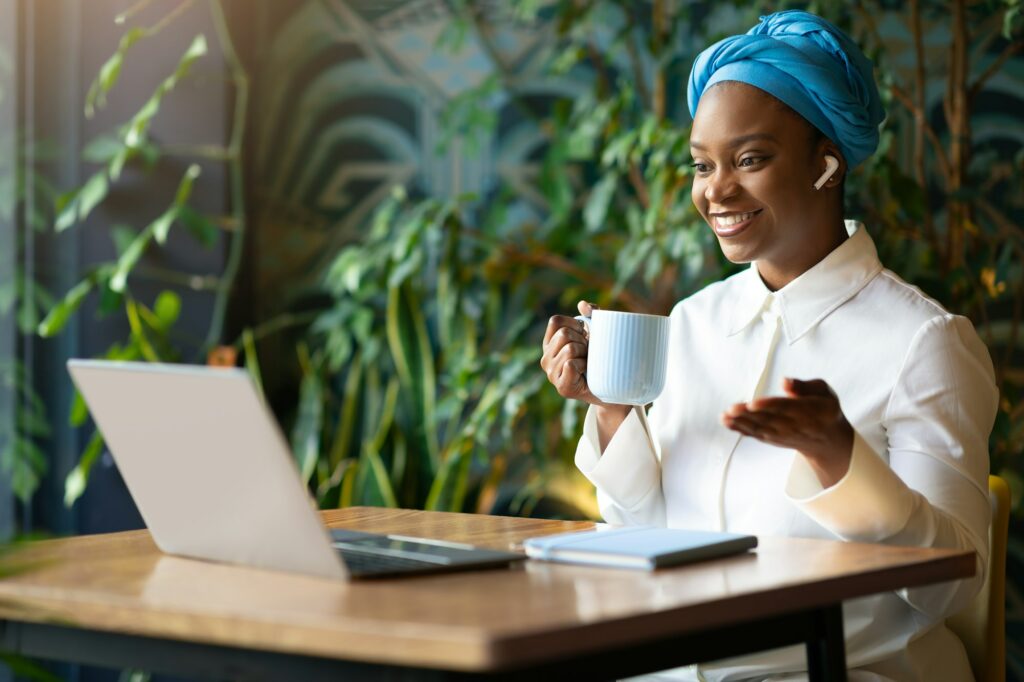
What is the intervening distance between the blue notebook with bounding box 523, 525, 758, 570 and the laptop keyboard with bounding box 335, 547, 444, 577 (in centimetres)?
13

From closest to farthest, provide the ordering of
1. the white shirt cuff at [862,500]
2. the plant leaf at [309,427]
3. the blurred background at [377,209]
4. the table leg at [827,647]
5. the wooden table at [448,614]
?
the wooden table at [448,614]
the table leg at [827,647]
the white shirt cuff at [862,500]
the blurred background at [377,209]
the plant leaf at [309,427]

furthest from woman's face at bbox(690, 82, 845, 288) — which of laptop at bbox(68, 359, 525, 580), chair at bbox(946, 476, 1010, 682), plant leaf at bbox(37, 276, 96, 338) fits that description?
plant leaf at bbox(37, 276, 96, 338)

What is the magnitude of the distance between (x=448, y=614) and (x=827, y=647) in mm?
434

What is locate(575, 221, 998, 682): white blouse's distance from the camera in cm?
154

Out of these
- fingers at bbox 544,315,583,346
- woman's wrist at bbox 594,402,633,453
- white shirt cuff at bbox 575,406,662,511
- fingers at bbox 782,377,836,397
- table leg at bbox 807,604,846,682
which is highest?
fingers at bbox 544,315,583,346

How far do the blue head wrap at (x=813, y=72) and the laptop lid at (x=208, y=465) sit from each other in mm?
971

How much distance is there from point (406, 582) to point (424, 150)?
104 inches

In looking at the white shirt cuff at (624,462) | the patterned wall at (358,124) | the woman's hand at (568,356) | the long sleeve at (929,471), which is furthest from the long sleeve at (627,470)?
the patterned wall at (358,124)

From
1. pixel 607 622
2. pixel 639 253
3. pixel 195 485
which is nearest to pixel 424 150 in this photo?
pixel 639 253

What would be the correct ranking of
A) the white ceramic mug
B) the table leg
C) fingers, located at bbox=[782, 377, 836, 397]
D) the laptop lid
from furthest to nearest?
the white ceramic mug < fingers, located at bbox=[782, 377, 836, 397] < the table leg < the laptop lid

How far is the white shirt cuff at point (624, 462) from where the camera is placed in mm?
1866

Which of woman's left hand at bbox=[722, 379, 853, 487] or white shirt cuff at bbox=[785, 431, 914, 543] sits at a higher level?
woman's left hand at bbox=[722, 379, 853, 487]

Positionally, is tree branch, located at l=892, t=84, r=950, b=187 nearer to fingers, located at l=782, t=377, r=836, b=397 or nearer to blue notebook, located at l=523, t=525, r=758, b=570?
fingers, located at l=782, t=377, r=836, b=397

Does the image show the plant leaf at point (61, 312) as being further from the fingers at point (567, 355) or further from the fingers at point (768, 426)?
the fingers at point (768, 426)
